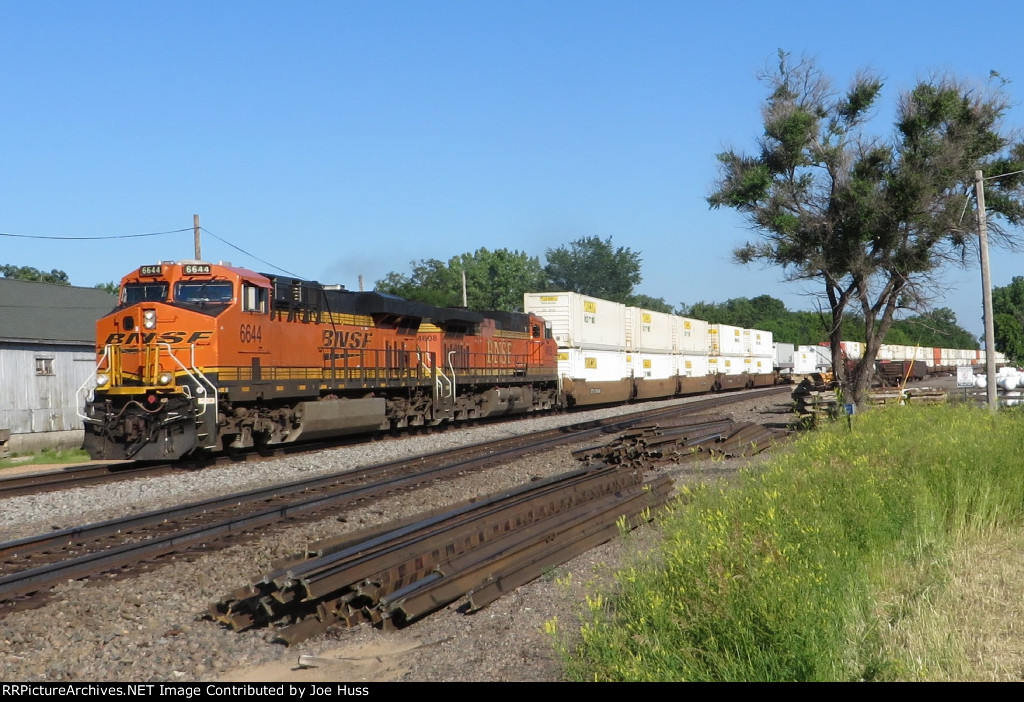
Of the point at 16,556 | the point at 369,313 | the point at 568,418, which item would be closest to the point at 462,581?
the point at 16,556

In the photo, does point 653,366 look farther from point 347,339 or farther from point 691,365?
point 347,339

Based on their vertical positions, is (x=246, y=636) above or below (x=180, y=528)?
below

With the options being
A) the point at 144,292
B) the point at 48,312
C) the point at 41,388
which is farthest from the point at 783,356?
the point at 144,292

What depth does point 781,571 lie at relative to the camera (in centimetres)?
531

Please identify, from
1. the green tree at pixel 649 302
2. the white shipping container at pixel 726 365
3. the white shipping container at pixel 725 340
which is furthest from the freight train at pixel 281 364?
the green tree at pixel 649 302

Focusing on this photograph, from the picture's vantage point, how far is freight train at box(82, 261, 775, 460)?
49.7ft

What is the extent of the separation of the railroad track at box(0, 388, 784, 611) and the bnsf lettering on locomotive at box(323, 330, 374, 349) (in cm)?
441

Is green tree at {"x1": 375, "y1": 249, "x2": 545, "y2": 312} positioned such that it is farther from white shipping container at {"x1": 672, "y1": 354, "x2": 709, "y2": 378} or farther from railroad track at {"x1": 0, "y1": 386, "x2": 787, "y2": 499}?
railroad track at {"x1": 0, "y1": 386, "x2": 787, "y2": 499}

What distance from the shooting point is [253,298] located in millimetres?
16266

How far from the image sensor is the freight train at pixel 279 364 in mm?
15148

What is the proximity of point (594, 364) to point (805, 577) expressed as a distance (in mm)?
26985

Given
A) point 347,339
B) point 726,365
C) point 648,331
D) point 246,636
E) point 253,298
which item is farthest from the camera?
point 726,365

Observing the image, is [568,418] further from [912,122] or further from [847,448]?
[847,448]

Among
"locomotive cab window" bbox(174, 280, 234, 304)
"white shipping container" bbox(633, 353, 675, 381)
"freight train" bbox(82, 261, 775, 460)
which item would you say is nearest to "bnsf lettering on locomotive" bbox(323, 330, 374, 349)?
"freight train" bbox(82, 261, 775, 460)
